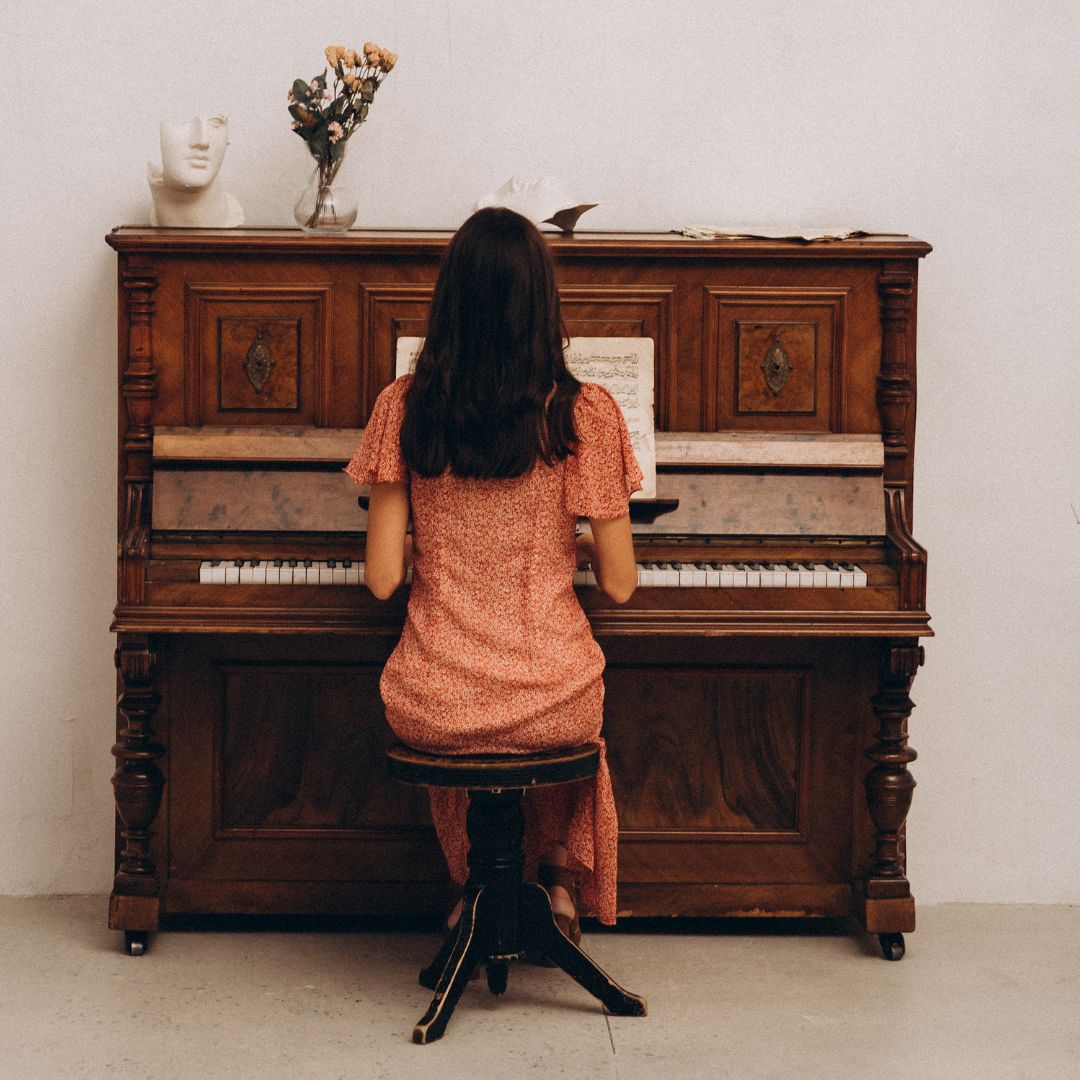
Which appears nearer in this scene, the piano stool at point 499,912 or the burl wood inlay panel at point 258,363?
the piano stool at point 499,912

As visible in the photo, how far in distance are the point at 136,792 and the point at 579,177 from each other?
168cm

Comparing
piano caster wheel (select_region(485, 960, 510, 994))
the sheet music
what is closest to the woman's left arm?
the sheet music

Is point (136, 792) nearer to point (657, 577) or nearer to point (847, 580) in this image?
point (657, 577)

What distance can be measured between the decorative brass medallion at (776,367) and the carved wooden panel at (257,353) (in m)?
0.91

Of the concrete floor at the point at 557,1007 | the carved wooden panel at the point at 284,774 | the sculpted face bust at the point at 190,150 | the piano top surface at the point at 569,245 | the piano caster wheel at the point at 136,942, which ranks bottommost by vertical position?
the concrete floor at the point at 557,1007

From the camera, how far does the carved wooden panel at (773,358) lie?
3.29 meters

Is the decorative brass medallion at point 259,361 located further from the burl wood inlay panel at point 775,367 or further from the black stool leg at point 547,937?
the black stool leg at point 547,937

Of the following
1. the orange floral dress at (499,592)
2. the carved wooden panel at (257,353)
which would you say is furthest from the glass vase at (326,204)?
the orange floral dress at (499,592)

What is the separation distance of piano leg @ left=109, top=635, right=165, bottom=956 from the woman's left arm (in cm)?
62

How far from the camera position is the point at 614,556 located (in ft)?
9.14

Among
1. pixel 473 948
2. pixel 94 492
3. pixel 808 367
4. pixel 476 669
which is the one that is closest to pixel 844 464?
pixel 808 367

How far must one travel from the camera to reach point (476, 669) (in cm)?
273

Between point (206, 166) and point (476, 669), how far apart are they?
1.31 meters

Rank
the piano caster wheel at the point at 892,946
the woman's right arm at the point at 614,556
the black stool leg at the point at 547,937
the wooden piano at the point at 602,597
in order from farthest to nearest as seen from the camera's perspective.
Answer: the piano caster wheel at the point at 892,946, the wooden piano at the point at 602,597, the black stool leg at the point at 547,937, the woman's right arm at the point at 614,556
